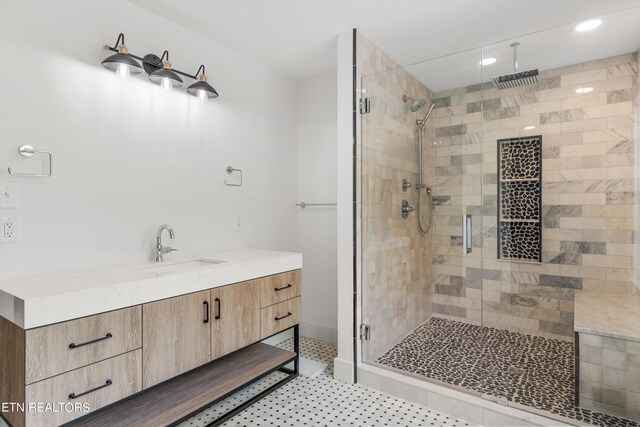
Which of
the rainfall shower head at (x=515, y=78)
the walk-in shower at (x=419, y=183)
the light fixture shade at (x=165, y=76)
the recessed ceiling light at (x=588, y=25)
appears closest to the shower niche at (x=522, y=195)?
the rainfall shower head at (x=515, y=78)

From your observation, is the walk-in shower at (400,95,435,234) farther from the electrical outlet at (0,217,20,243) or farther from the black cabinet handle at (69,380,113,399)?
the electrical outlet at (0,217,20,243)

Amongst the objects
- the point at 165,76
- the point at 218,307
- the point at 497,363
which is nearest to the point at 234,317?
the point at 218,307

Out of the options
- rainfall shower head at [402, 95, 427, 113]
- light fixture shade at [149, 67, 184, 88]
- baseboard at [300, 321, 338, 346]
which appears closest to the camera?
light fixture shade at [149, 67, 184, 88]

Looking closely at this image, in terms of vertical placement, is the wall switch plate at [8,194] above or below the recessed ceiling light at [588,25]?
below

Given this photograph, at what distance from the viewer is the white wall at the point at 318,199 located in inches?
122

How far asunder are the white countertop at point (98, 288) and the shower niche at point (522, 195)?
1925 millimetres

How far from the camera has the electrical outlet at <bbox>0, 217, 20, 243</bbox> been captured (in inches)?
61.8

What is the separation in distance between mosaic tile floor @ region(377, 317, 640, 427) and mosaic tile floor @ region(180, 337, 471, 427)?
27 centimetres

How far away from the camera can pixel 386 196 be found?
102 inches

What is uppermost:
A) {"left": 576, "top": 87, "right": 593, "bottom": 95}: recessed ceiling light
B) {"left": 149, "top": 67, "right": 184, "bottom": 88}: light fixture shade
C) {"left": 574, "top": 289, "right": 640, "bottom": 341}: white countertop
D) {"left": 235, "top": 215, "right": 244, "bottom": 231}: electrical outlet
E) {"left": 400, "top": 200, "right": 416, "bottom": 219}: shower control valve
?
{"left": 576, "top": 87, "right": 593, "bottom": 95}: recessed ceiling light

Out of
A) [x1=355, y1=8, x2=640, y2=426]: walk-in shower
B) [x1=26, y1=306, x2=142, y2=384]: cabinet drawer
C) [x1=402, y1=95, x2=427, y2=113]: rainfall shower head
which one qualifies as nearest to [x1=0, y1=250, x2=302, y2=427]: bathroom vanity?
[x1=26, y1=306, x2=142, y2=384]: cabinet drawer

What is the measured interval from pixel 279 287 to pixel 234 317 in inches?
15.4

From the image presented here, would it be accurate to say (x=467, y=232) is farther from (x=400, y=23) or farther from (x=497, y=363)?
(x=400, y=23)

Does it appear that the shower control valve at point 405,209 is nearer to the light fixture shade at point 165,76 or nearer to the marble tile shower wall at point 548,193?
the marble tile shower wall at point 548,193
